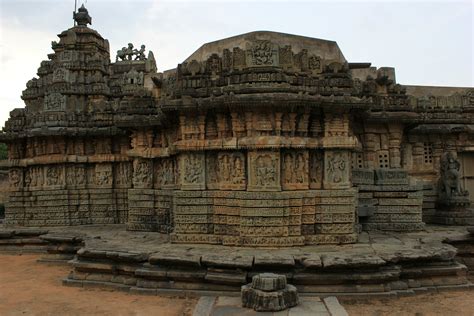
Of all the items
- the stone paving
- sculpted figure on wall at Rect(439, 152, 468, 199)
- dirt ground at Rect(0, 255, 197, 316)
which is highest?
sculpted figure on wall at Rect(439, 152, 468, 199)

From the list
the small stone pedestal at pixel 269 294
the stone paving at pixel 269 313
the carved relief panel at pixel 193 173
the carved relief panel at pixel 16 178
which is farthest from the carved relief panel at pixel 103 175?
the small stone pedestal at pixel 269 294

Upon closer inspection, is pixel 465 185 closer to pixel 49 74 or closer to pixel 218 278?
pixel 218 278

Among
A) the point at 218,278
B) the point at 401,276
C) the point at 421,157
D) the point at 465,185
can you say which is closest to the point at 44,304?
the point at 218,278

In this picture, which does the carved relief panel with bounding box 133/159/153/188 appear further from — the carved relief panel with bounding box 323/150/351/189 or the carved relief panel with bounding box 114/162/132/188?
the carved relief panel with bounding box 323/150/351/189

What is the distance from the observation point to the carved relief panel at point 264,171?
857 centimetres

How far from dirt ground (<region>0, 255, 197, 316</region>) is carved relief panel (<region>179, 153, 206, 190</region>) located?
101 inches

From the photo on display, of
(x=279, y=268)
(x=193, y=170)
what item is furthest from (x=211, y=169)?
(x=279, y=268)

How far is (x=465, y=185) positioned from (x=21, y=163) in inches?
610

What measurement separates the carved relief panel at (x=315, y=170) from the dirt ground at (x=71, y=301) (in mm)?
3472

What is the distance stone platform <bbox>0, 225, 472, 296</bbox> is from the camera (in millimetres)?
7145

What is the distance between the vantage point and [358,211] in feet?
35.2

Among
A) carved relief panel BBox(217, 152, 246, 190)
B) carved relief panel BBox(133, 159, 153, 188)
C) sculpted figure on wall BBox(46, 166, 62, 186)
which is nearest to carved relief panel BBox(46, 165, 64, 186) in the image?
sculpted figure on wall BBox(46, 166, 62, 186)

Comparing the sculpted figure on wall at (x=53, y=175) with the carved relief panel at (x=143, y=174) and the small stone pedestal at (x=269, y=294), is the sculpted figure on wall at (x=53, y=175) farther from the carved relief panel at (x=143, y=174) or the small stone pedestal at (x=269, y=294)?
the small stone pedestal at (x=269, y=294)

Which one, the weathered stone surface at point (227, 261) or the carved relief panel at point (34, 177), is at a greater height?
the carved relief panel at point (34, 177)
